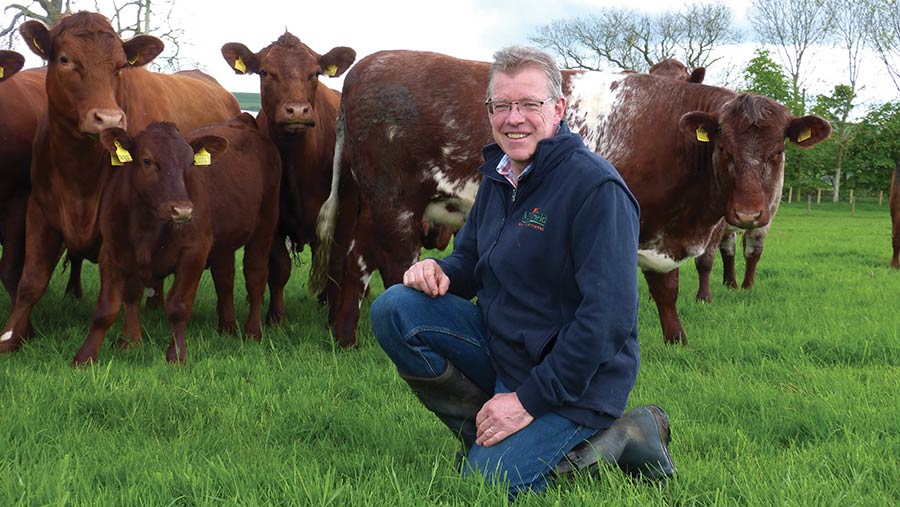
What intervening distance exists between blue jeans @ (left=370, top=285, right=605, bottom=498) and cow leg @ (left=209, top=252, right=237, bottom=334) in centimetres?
310

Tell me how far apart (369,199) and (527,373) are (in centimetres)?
320

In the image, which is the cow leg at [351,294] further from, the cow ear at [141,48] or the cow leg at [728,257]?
the cow leg at [728,257]

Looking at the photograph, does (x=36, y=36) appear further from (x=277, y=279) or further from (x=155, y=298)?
(x=155, y=298)

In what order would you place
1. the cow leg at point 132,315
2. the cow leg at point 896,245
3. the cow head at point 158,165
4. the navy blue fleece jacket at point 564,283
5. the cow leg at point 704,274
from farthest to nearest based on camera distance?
1. the cow leg at point 896,245
2. the cow leg at point 704,274
3. the cow leg at point 132,315
4. the cow head at point 158,165
5. the navy blue fleece jacket at point 564,283

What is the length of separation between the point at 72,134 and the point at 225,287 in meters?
1.48

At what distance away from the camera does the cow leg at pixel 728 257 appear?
897cm

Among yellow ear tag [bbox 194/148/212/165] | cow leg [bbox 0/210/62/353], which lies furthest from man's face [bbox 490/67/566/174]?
cow leg [bbox 0/210/62/353]

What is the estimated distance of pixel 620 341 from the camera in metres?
2.61

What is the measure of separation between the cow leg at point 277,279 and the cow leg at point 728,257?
16.3 ft

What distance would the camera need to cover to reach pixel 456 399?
3.03 meters

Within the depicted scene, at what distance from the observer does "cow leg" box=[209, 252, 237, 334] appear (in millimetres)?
5844

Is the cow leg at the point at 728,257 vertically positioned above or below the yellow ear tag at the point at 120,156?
below

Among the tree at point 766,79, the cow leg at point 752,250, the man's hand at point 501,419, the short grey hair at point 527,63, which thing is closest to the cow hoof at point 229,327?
the man's hand at point 501,419

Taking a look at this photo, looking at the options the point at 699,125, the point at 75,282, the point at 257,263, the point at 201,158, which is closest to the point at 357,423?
the point at 201,158
